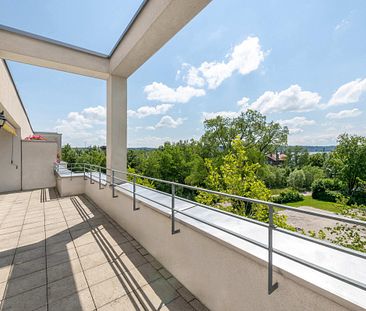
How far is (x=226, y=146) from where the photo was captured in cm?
1941

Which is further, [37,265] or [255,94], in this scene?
[255,94]

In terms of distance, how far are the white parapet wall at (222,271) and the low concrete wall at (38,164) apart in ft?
23.2

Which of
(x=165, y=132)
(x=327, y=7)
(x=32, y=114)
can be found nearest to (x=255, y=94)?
(x=327, y=7)

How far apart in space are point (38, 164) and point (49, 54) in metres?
5.51

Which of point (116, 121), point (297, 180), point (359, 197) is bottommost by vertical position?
point (359, 197)

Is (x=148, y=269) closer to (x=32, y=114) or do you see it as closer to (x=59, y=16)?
(x=59, y=16)

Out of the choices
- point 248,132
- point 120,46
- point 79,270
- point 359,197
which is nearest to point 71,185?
point 79,270

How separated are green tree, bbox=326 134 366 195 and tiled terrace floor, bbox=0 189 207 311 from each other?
22088 millimetres

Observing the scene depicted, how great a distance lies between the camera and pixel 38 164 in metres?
7.80

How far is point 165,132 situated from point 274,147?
60.6 feet

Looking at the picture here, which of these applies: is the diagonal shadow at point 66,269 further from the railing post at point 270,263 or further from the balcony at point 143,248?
the railing post at point 270,263

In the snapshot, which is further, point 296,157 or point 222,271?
point 296,157

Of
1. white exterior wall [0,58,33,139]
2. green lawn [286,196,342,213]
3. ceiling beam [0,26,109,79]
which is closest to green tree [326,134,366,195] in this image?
green lawn [286,196,342,213]

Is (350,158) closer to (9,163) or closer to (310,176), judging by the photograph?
(310,176)
